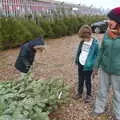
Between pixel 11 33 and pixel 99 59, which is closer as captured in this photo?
pixel 99 59

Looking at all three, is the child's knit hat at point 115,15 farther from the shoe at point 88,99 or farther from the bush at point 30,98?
the shoe at point 88,99

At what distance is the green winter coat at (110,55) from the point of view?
500 cm

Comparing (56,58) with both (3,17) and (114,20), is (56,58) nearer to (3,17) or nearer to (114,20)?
(3,17)

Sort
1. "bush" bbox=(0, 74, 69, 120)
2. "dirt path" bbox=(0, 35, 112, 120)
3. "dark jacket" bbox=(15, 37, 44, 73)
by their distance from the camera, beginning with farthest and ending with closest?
"dark jacket" bbox=(15, 37, 44, 73)
"dirt path" bbox=(0, 35, 112, 120)
"bush" bbox=(0, 74, 69, 120)

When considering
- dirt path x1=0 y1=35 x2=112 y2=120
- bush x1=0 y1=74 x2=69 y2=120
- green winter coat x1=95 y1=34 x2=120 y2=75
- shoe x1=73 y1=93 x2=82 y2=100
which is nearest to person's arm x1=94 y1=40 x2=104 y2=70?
green winter coat x1=95 y1=34 x2=120 y2=75

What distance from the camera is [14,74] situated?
8.50 m

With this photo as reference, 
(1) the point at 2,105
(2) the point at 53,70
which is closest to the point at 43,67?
(2) the point at 53,70

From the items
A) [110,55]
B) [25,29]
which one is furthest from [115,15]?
[25,29]

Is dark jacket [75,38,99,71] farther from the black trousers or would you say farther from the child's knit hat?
the child's knit hat

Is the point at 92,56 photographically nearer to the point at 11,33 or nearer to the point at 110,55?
the point at 110,55

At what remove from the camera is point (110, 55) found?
5.07 metres

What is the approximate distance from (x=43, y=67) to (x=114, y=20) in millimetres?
4979

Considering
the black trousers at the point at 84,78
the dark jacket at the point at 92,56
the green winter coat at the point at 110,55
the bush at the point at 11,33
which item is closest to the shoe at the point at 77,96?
the black trousers at the point at 84,78

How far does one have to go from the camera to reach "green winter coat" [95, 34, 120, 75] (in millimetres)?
5000
